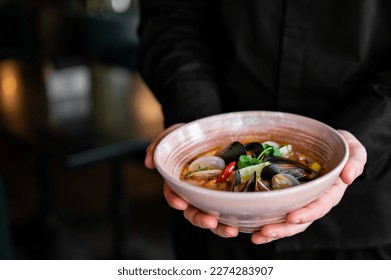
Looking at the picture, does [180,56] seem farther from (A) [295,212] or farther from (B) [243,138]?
(A) [295,212]

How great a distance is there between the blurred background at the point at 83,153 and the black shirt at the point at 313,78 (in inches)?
24.4

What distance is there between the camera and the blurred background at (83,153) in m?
1.88

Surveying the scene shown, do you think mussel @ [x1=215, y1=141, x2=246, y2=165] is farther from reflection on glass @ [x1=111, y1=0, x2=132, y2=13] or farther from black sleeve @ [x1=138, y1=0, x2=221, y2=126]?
reflection on glass @ [x1=111, y1=0, x2=132, y2=13]

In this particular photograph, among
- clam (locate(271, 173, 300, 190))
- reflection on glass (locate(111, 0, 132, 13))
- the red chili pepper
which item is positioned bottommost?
reflection on glass (locate(111, 0, 132, 13))

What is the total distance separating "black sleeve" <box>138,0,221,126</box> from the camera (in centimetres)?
123

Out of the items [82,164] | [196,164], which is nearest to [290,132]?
[196,164]

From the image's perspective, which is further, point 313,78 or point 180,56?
point 180,56

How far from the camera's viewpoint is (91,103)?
87.7 inches

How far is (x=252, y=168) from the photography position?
0.91 m

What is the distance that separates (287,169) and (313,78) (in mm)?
362

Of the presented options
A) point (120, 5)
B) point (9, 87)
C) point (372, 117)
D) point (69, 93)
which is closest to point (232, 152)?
point (372, 117)

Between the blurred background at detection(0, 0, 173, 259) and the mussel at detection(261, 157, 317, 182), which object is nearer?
the mussel at detection(261, 157, 317, 182)

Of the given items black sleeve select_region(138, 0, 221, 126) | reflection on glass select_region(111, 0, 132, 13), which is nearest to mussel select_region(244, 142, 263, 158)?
black sleeve select_region(138, 0, 221, 126)

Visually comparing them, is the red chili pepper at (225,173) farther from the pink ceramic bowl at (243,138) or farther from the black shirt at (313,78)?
the black shirt at (313,78)
